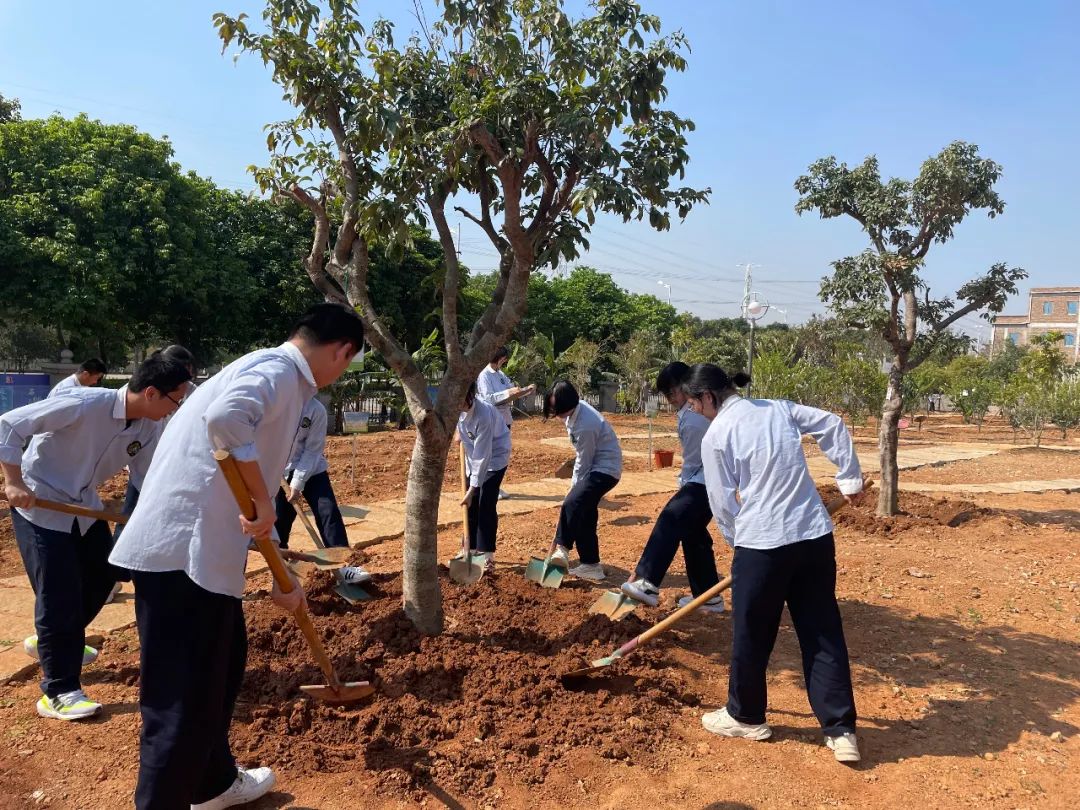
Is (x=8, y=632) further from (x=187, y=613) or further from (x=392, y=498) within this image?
(x=392, y=498)

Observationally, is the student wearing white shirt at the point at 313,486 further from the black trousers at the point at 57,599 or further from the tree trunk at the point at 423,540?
the black trousers at the point at 57,599

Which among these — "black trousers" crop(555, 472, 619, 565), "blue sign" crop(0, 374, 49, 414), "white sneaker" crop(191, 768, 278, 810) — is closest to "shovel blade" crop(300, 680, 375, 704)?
"white sneaker" crop(191, 768, 278, 810)

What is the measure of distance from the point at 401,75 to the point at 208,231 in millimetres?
17111

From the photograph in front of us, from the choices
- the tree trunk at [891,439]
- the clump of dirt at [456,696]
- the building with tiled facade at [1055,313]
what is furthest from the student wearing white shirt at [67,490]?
the building with tiled facade at [1055,313]

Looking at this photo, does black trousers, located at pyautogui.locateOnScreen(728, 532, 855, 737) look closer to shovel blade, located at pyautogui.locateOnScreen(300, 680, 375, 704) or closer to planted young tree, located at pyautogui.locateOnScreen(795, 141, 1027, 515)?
shovel blade, located at pyautogui.locateOnScreen(300, 680, 375, 704)

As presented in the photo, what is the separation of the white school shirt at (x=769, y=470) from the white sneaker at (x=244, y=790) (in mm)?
2080

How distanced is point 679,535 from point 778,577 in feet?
4.76

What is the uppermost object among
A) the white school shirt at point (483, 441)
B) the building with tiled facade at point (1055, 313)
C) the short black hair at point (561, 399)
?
the building with tiled facade at point (1055, 313)

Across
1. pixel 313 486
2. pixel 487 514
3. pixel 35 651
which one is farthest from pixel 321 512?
pixel 35 651

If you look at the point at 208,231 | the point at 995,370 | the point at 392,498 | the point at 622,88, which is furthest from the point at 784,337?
the point at 622,88

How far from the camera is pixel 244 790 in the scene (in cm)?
267

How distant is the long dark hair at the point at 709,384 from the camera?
355 centimetres

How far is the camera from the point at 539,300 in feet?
105

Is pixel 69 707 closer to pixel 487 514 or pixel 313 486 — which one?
pixel 313 486
